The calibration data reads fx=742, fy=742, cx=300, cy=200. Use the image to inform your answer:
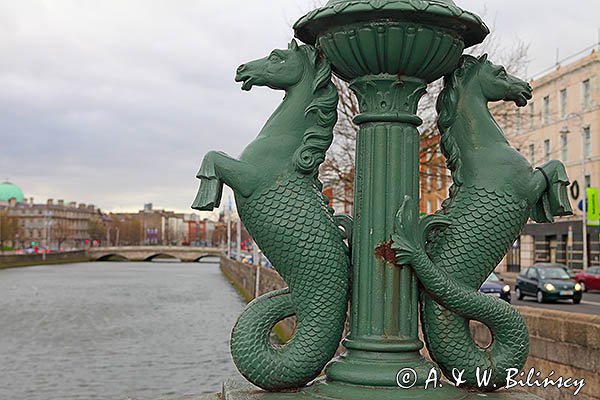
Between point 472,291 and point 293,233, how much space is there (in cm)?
93

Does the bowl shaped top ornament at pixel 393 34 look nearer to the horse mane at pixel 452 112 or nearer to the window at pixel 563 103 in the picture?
the horse mane at pixel 452 112

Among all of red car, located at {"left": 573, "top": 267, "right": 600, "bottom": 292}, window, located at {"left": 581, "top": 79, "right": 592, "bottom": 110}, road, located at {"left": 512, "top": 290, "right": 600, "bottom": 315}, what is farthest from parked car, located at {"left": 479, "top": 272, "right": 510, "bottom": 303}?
window, located at {"left": 581, "top": 79, "right": 592, "bottom": 110}

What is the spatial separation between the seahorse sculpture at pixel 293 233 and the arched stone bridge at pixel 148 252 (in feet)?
314

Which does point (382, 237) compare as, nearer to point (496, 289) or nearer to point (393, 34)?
point (393, 34)

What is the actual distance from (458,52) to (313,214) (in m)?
1.09

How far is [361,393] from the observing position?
3.38 meters

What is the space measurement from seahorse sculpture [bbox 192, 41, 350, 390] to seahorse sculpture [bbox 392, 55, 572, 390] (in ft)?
1.54

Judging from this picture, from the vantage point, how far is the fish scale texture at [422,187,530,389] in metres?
3.64

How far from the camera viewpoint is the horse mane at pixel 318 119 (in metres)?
3.69

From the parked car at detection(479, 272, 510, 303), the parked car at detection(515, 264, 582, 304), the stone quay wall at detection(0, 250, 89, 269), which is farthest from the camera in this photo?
the stone quay wall at detection(0, 250, 89, 269)

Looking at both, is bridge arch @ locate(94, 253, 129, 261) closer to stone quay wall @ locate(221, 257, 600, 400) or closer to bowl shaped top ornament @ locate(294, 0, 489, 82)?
stone quay wall @ locate(221, 257, 600, 400)

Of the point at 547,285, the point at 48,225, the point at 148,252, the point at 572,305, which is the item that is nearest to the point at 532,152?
the point at 547,285

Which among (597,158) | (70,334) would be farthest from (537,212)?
(597,158)

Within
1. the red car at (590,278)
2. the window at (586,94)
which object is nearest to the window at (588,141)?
the window at (586,94)
